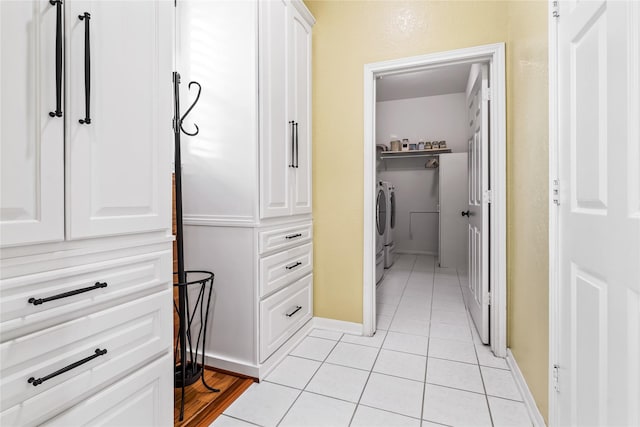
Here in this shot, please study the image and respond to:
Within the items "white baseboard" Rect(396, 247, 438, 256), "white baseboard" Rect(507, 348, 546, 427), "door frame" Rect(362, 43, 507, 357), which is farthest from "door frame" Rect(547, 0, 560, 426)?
"white baseboard" Rect(396, 247, 438, 256)

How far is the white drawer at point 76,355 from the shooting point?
747 millimetres

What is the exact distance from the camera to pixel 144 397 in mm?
1075

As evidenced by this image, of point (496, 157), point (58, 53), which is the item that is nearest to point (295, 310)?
point (496, 157)

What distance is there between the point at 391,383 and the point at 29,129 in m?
1.96

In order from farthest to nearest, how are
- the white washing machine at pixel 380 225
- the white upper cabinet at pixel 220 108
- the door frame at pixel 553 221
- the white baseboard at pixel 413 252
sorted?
the white baseboard at pixel 413 252 < the white washing machine at pixel 380 225 < the white upper cabinet at pixel 220 108 < the door frame at pixel 553 221

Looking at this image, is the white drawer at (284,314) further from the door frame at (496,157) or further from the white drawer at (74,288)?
the door frame at (496,157)

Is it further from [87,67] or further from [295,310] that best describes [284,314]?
[87,67]

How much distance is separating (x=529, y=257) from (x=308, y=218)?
150cm

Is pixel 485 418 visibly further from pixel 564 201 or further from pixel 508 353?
pixel 564 201

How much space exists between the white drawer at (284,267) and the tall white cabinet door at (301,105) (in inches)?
12.6

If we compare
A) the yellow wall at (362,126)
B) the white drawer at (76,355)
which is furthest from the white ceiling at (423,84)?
the white drawer at (76,355)

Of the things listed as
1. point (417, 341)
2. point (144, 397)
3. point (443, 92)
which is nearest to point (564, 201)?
point (417, 341)

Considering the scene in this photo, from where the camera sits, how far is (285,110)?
212cm

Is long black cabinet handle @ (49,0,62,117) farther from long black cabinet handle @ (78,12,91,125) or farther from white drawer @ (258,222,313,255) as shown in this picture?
white drawer @ (258,222,313,255)
